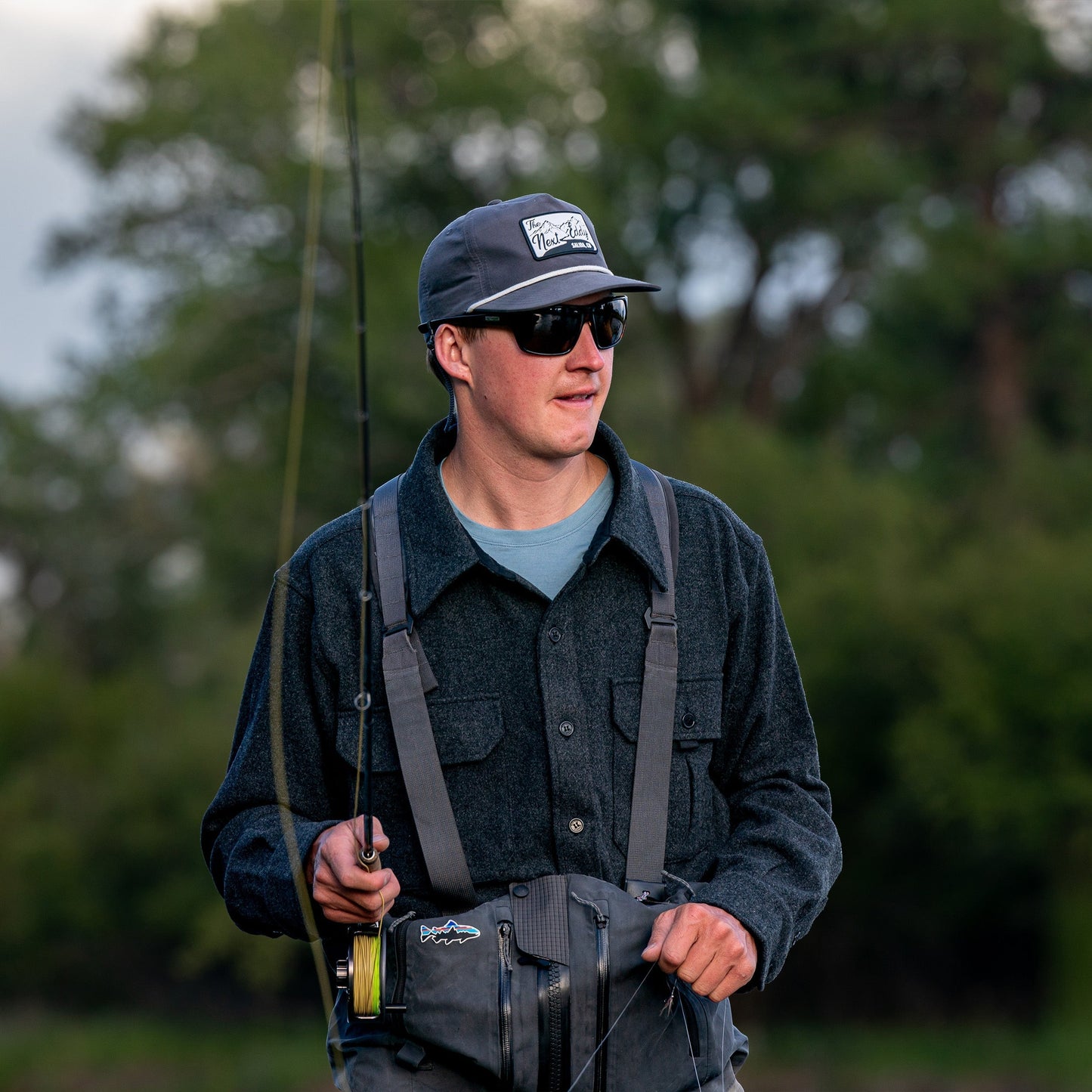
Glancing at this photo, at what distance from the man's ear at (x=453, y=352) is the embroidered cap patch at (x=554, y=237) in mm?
192

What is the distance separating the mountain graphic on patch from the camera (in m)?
2.48

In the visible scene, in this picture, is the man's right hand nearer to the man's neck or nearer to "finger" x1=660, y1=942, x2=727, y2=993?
"finger" x1=660, y1=942, x2=727, y2=993

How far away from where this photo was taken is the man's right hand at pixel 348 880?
7.84ft

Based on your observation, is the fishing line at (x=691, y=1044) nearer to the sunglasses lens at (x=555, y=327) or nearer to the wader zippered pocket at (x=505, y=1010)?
the wader zippered pocket at (x=505, y=1010)

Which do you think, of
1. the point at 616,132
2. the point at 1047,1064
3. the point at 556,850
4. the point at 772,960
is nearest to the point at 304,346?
the point at 556,850

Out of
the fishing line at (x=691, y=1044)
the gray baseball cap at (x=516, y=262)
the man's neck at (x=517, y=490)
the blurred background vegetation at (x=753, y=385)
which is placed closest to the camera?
the fishing line at (x=691, y=1044)

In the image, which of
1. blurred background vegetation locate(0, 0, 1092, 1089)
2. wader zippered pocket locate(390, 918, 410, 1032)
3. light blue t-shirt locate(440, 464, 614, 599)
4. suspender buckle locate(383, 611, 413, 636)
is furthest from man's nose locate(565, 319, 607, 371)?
blurred background vegetation locate(0, 0, 1092, 1089)

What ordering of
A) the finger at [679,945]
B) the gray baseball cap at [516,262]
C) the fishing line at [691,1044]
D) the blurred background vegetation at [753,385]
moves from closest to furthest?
the finger at [679,945]
the fishing line at [691,1044]
the gray baseball cap at [516,262]
the blurred background vegetation at [753,385]

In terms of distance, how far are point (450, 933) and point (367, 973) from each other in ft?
0.42

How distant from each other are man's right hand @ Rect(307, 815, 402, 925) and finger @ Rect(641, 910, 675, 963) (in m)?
0.36

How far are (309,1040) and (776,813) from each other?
22094 millimetres

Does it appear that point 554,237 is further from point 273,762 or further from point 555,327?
point 273,762

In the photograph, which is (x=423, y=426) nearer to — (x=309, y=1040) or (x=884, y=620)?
(x=884, y=620)

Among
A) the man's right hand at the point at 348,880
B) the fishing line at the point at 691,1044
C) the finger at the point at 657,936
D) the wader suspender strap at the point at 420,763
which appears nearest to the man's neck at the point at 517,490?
the wader suspender strap at the point at 420,763
